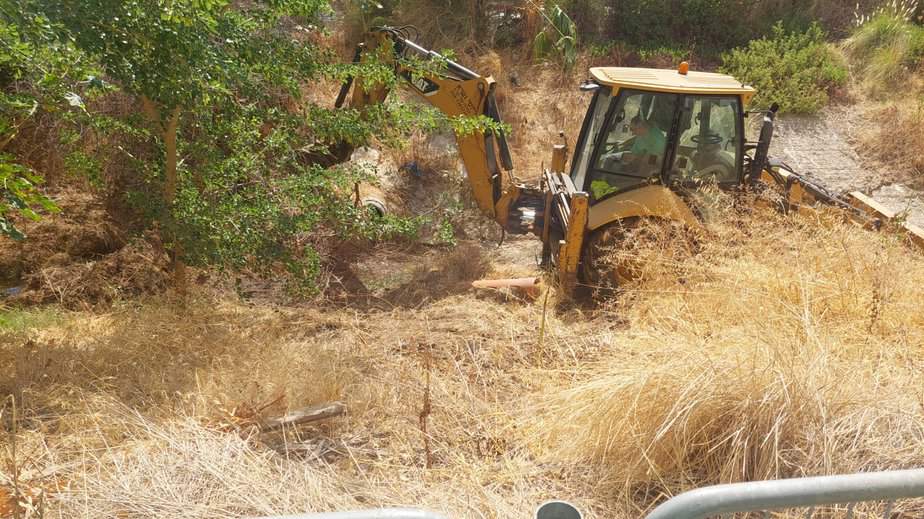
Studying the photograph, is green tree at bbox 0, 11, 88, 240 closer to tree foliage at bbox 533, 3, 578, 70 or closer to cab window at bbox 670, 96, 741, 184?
cab window at bbox 670, 96, 741, 184

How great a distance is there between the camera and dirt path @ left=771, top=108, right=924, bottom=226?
31.8 ft

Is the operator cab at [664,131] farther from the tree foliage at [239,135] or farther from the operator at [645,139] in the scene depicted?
the tree foliage at [239,135]

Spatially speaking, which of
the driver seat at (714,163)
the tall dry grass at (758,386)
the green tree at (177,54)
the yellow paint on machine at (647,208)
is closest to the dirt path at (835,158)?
the driver seat at (714,163)

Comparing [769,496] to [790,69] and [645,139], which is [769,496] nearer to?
[645,139]

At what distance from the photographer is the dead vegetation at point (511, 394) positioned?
3279 millimetres

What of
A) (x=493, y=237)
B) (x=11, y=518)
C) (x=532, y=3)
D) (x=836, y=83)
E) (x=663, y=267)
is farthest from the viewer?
(x=532, y=3)

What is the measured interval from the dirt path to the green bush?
32 centimetres

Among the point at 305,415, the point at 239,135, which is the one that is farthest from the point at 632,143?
the point at 305,415

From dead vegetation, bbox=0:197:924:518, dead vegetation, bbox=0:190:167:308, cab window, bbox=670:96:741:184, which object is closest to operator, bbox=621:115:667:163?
cab window, bbox=670:96:741:184

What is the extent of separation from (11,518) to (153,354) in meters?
1.75

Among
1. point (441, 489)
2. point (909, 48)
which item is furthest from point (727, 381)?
point (909, 48)

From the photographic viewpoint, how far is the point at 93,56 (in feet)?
13.0

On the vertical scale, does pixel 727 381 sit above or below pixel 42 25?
below

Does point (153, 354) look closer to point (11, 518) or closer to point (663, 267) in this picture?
point (11, 518)
